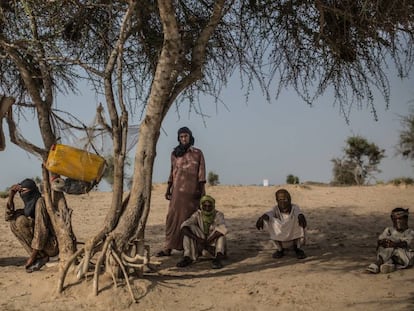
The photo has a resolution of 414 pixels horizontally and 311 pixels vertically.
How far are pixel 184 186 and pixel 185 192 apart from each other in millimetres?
86

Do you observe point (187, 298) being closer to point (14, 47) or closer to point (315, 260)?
point (315, 260)

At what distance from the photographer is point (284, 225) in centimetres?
778

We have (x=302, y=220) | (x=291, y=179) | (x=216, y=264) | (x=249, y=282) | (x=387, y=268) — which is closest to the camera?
(x=249, y=282)

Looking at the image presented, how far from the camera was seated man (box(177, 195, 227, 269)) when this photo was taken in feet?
23.9

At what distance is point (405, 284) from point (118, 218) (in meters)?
3.22

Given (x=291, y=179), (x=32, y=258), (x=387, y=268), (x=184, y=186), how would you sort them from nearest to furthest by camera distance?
(x=387, y=268) → (x=32, y=258) → (x=184, y=186) → (x=291, y=179)

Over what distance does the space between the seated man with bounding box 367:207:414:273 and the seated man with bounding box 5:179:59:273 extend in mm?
3899

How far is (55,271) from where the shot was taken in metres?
6.41

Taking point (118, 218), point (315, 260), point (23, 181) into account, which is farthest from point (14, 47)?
point (315, 260)

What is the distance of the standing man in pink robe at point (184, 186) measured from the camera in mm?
7855

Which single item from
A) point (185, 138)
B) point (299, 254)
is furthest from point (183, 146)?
point (299, 254)

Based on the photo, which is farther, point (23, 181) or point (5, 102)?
point (23, 181)

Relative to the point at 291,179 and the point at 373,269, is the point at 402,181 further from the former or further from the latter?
the point at 373,269

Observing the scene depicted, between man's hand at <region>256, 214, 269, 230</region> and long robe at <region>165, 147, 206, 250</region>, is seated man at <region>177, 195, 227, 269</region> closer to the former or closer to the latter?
long robe at <region>165, 147, 206, 250</region>
